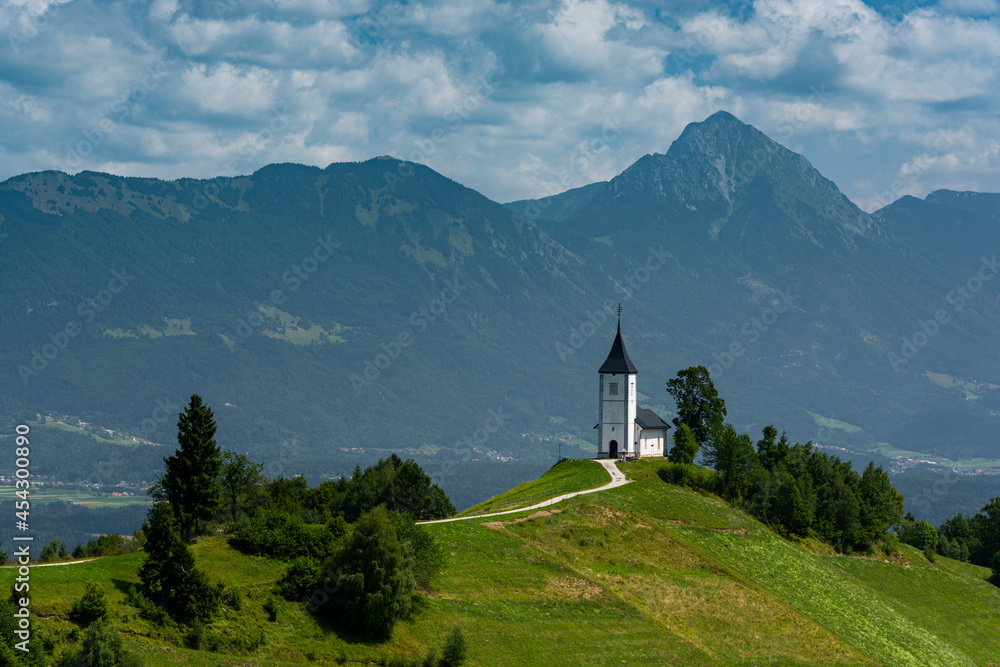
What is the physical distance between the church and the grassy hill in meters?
11.4

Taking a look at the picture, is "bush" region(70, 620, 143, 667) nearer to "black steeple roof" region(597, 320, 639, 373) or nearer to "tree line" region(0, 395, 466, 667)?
"tree line" region(0, 395, 466, 667)

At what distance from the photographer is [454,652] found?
208ft

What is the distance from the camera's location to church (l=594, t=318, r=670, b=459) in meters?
128

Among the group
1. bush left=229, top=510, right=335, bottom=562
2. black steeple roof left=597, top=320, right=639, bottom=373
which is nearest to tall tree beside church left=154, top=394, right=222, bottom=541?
bush left=229, top=510, right=335, bottom=562

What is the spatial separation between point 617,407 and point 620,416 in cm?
120

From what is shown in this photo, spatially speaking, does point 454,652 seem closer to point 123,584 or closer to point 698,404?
point 123,584

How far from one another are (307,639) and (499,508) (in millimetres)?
42304

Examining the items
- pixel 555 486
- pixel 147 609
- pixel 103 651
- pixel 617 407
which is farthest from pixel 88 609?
pixel 617 407

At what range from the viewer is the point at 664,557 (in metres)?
90.8

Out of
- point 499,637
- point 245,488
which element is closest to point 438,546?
point 499,637

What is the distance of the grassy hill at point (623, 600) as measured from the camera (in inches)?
2391

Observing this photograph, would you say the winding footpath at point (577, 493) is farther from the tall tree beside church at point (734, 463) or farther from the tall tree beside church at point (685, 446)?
the tall tree beside church at point (734, 463)

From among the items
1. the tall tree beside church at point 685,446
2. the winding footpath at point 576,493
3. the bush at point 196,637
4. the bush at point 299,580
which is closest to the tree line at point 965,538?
the tall tree beside church at point 685,446

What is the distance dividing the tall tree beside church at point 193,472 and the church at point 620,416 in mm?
66660
